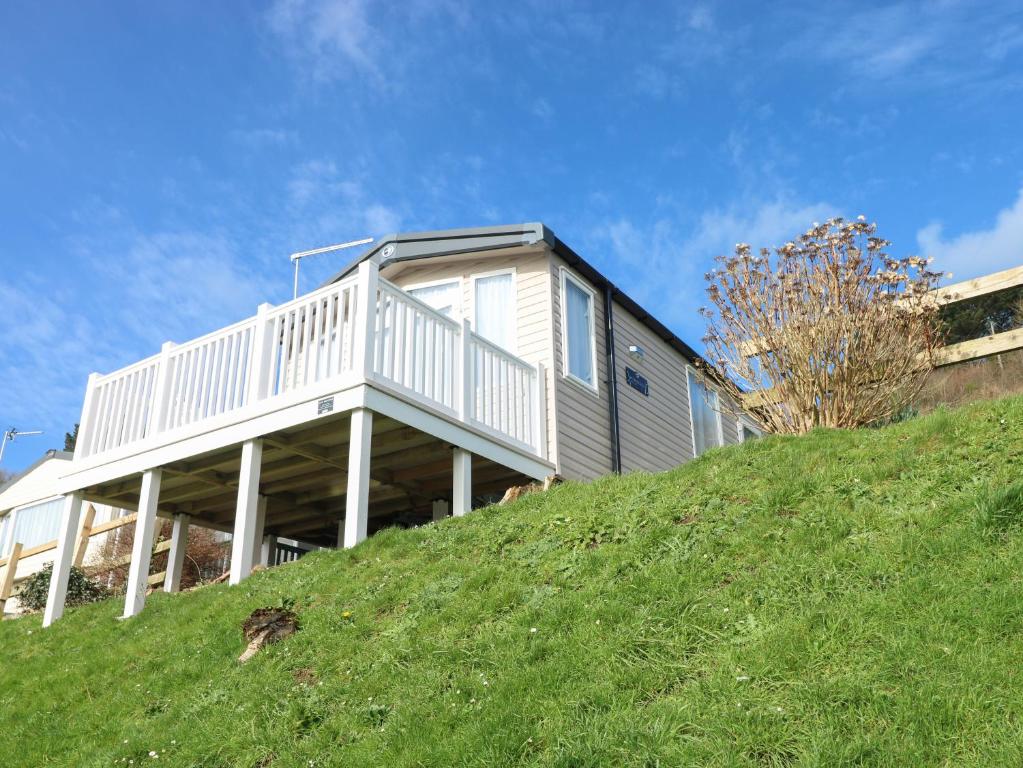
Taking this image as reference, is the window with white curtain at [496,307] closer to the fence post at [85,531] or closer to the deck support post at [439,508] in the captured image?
the deck support post at [439,508]

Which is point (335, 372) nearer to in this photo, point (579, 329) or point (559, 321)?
point (559, 321)

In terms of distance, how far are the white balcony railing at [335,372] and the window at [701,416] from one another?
240 inches

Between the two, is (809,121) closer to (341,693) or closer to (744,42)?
(744,42)

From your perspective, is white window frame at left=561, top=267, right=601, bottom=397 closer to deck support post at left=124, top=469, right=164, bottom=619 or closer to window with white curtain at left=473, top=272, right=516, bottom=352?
window with white curtain at left=473, top=272, right=516, bottom=352

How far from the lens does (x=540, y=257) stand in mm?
13320

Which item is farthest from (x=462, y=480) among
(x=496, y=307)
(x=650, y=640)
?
(x=650, y=640)

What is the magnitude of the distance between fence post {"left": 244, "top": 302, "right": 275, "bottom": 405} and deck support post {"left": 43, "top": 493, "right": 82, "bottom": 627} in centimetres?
345

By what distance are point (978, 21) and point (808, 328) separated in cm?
618

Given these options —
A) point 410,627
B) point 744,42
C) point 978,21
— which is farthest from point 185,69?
point 978,21

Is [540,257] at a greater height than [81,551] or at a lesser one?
greater

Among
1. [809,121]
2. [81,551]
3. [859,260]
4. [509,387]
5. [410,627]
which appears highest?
[809,121]

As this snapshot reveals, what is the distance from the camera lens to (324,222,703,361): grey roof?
42.6 ft

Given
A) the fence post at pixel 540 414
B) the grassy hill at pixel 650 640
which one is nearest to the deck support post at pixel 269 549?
the fence post at pixel 540 414

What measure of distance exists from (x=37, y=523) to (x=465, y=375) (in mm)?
17729
